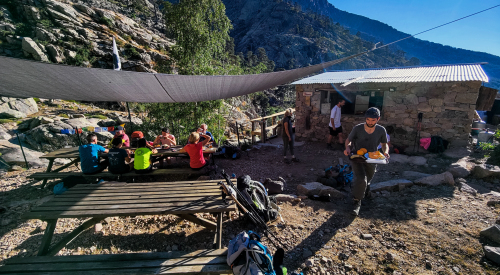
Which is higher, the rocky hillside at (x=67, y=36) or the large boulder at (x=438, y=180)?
the rocky hillside at (x=67, y=36)

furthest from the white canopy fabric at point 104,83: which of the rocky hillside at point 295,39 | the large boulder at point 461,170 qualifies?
the rocky hillside at point 295,39

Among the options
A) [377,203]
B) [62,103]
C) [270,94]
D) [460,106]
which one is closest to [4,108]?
[62,103]

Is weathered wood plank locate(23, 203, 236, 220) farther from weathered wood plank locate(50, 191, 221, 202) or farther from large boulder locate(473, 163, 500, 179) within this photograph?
large boulder locate(473, 163, 500, 179)

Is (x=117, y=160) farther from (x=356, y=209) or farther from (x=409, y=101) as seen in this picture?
(x=409, y=101)

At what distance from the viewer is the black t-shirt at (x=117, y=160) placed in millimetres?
3965

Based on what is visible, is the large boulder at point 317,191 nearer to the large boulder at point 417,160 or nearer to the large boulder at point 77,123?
the large boulder at point 417,160

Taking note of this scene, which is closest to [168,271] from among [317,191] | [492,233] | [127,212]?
[127,212]

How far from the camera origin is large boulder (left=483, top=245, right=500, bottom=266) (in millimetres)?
2127

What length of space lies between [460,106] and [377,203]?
4.74 meters

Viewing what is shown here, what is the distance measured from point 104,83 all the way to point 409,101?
777 centimetres

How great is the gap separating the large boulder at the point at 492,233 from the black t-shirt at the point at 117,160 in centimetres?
550

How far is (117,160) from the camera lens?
399cm

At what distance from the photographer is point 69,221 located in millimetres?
3107

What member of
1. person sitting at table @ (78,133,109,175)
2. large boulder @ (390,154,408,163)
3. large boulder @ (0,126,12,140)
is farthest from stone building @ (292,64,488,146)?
large boulder @ (0,126,12,140)
